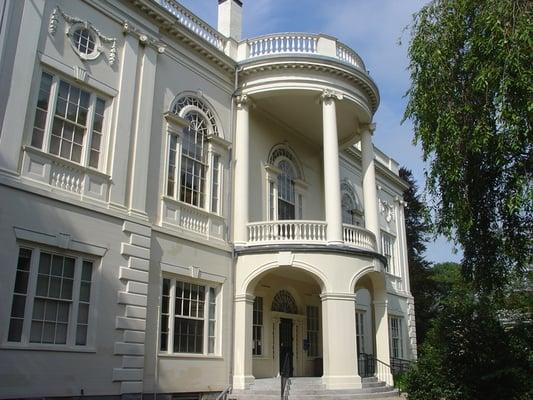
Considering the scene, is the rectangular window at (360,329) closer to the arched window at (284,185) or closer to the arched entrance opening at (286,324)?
the arched entrance opening at (286,324)

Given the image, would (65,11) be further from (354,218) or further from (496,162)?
(354,218)

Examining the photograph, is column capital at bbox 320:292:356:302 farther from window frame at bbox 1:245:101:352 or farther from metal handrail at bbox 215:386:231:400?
window frame at bbox 1:245:101:352

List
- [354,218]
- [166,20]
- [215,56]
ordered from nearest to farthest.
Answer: [166,20] < [215,56] < [354,218]

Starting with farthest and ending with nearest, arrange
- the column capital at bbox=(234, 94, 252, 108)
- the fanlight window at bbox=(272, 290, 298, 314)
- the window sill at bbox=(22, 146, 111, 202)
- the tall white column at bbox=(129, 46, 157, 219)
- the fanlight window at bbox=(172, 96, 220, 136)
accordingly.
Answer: the fanlight window at bbox=(272, 290, 298, 314) < the column capital at bbox=(234, 94, 252, 108) < the fanlight window at bbox=(172, 96, 220, 136) < the tall white column at bbox=(129, 46, 157, 219) < the window sill at bbox=(22, 146, 111, 202)

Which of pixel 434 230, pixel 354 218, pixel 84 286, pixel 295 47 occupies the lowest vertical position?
pixel 84 286

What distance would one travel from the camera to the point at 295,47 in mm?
19062

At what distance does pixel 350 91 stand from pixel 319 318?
874 centimetres

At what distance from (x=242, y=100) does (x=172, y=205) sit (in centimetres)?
492

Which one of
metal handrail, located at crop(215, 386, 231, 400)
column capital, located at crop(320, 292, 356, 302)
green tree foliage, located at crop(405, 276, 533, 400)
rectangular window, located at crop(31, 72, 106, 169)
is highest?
rectangular window, located at crop(31, 72, 106, 169)

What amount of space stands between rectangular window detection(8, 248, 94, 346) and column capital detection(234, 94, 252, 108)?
317 inches

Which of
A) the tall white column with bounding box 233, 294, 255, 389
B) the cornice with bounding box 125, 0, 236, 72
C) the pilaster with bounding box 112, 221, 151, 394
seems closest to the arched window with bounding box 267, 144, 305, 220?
the cornice with bounding box 125, 0, 236, 72

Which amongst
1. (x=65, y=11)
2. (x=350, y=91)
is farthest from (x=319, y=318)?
(x=65, y=11)

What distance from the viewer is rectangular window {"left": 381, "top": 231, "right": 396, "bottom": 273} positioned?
1173 inches

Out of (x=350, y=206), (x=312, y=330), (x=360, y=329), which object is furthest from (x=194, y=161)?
(x=360, y=329)
